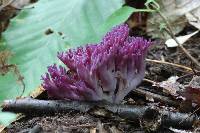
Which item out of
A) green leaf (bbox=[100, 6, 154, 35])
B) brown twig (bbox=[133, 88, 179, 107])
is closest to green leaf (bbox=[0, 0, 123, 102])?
green leaf (bbox=[100, 6, 154, 35])

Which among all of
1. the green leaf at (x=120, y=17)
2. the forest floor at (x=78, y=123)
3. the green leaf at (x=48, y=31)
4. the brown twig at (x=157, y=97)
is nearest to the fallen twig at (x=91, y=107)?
the forest floor at (x=78, y=123)

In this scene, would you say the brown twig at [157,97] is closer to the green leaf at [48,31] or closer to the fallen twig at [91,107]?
the fallen twig at [91,107]

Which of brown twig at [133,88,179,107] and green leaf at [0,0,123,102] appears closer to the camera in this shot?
brown twig at [133,88,179,107]

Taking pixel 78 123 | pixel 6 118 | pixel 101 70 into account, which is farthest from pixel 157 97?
pixel 6 118

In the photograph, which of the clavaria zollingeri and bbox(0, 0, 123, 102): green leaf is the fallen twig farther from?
bbox(0, 0, 123, 102): green leaf

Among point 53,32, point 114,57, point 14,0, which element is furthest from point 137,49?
point 14,0

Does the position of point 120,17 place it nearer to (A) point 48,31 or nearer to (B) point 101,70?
(B) point 101,70
